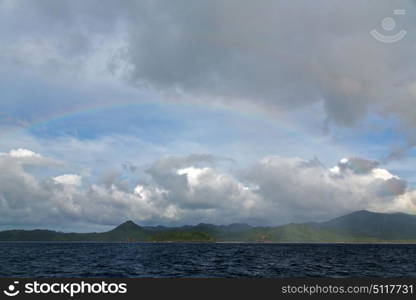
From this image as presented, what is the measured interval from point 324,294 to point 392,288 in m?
7.68

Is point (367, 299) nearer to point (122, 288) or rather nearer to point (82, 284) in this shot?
point (122, 288)

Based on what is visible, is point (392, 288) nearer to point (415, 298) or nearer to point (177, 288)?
point (415, 298)

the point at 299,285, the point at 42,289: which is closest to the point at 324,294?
the point at 299,285

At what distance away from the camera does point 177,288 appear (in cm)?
3844

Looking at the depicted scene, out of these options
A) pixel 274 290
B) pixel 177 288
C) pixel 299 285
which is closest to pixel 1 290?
pixel 177 288

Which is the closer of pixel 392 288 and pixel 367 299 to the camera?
pixel 367 299

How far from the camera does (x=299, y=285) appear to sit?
40.2 meters

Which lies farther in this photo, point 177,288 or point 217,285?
point 217,285

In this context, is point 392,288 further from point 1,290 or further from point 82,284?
point 1,290

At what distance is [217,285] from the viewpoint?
1625 inches

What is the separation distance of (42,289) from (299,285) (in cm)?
2341

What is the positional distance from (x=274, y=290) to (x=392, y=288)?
11494 millimetres

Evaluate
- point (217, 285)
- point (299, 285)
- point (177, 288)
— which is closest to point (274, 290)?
point (299, 285)

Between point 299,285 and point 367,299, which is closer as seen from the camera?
point 367,299
